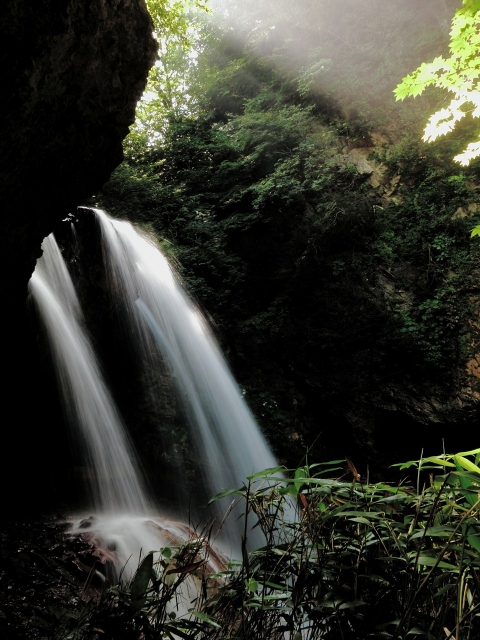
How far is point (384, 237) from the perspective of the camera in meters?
9.77

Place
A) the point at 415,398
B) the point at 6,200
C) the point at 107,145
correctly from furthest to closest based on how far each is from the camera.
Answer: the point at 415,398
the point at 107,145
the point at 6,200

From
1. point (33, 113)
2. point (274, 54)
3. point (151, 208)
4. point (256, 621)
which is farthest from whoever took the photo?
point (274, 54)

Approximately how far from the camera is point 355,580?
3.70ft

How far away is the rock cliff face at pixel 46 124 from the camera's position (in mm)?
3311

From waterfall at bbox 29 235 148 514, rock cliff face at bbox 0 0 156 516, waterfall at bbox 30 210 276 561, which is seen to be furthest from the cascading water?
rock cliff face at bbox 0 0 156 516

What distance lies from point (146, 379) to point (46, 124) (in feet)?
15.2

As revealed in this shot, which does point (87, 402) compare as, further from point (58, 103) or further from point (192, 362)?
point (58, 103)

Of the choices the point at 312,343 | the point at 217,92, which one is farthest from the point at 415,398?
the point at 217,92

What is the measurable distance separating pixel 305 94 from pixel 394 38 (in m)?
3.48

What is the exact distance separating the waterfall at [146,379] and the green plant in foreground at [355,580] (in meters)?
3.68

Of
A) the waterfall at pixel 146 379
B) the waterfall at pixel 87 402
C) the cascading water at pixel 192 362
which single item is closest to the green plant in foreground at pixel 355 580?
the waterfall at pixel 146 379

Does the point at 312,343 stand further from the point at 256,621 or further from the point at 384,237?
the point at 256,621

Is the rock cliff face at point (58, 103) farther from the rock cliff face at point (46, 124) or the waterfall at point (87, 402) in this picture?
the waterfall at point (87, 402)

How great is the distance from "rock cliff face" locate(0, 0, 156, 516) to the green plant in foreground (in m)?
3.75
